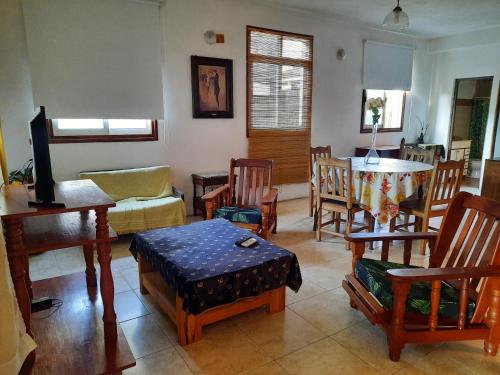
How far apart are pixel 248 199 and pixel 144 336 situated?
1871mm

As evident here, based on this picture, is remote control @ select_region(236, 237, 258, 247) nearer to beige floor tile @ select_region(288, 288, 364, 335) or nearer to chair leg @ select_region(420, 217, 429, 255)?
beige floor tile @ select_region(288, 288, 364, 335)

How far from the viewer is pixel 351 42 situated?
573 cm

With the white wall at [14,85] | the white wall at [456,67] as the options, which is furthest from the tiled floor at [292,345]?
the white wall at [456,67]

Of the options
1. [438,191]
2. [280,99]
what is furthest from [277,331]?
[280,99]

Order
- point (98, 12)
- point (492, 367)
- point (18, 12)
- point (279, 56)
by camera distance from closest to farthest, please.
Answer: point (492, 367), point (18, 12), point (98, 12), point (279, 56)

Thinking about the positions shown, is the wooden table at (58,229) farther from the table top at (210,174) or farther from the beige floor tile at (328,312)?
Answer: the table top at (210,174)

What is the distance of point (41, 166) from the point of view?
1646 millimetres

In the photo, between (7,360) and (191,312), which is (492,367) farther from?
(7,360)

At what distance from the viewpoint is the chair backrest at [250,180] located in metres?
3.62

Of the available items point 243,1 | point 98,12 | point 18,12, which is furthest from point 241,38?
point 18,12

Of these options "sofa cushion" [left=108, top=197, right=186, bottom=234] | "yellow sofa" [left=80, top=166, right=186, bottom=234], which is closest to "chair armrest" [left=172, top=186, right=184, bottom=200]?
"yellow sofa" [left=80, top=166, right=186, bottom=234]

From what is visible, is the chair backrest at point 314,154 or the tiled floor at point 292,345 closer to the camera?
the tiled floor at point 292,345

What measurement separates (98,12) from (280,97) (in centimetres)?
259

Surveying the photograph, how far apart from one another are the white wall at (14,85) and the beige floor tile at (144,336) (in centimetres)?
243
